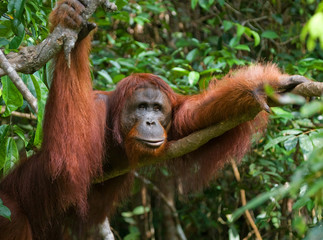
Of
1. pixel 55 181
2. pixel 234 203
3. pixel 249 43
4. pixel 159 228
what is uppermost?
pixel 55 181

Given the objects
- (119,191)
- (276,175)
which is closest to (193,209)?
(276,175)

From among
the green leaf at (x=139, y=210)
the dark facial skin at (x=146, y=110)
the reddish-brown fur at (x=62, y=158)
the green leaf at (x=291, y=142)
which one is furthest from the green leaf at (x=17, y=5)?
the green leaf at (x=139, y=210)

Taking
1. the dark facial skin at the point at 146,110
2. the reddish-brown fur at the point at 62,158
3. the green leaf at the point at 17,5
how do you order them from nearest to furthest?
1. the green leaf at the point at 17,5
2. the reddish-brown fur at the point at 62,158
3. the dark facial skin at the point at 146,110

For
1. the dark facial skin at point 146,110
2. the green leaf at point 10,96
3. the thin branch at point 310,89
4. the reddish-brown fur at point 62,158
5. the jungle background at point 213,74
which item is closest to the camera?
the thin branch at point 310,89

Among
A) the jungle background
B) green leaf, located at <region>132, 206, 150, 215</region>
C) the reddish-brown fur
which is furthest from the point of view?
green leaf, located at <region>132, 206, 150, 215</region>

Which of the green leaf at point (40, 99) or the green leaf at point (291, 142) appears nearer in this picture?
the green leaf at point (40, 99)

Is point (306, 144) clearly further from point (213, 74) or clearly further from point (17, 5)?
point (17, 5)

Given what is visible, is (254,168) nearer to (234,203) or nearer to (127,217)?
(234,203)

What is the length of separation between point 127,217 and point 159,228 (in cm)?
49

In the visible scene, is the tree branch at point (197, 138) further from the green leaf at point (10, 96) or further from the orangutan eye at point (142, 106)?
the green leaf at point (10, 96)

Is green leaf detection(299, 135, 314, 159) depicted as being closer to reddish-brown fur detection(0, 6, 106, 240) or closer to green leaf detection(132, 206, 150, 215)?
reddish-brown fur detection(0, 6, 106, 240)

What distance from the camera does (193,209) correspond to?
6500 millimetres

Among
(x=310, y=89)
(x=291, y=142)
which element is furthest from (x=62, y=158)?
(x=291, y=142)

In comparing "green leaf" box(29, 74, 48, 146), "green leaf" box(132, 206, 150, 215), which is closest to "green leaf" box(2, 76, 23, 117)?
"green leaf" box(29, 74, 48, 146)
